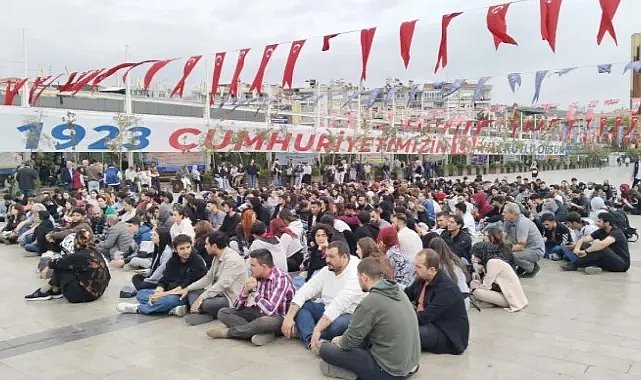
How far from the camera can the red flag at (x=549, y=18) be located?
9078mm

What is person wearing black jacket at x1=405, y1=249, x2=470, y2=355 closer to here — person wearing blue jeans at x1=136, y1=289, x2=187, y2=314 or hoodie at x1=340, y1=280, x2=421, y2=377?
hoodie at x1=340, y1=280, x2=421, y2=377

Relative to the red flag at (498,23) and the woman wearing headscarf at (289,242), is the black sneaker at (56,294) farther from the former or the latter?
the red flag at (498,23)

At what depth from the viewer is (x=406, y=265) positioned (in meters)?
6.23

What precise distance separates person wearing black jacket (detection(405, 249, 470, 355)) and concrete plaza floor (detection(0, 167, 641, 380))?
131 millimetres

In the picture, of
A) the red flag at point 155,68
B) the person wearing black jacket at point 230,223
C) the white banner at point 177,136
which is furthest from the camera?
the white banner at point 177,136

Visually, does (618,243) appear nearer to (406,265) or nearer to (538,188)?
(406,265)

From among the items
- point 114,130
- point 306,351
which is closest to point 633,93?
point 114,130

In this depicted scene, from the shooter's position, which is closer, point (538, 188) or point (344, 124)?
point (538, 188)

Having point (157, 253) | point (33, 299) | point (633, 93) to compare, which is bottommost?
point (33, 299)

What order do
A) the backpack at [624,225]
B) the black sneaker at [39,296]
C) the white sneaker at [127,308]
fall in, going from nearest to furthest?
the white sneaker at [127,308], the black sneaker at [39,296], the backpack at [624,225]

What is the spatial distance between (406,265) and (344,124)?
3583 centimetres

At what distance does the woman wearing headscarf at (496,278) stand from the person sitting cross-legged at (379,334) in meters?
2.52

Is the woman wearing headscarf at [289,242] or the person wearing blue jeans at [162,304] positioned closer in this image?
the person wearing blue jeans at [162,304]

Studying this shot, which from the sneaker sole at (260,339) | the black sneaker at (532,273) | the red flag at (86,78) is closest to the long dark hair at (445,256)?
the sneaker sole at (260,339)
